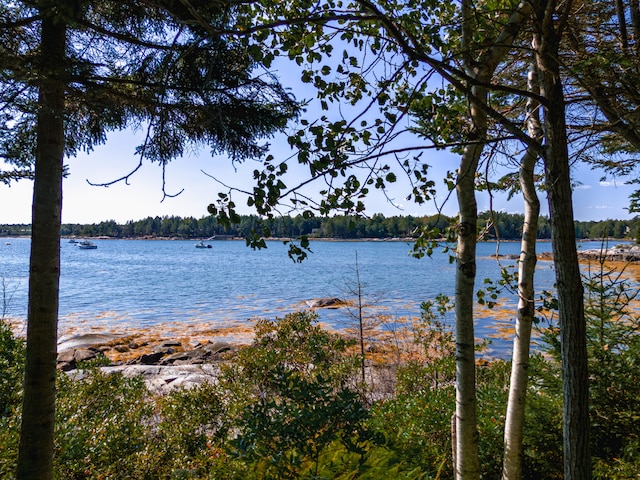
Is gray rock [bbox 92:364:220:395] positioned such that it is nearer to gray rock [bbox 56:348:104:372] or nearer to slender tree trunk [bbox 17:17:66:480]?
gray rock [bbox 56:348:104:372]

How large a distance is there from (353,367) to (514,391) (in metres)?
3.66

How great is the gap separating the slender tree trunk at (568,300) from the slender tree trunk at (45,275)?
311 cm

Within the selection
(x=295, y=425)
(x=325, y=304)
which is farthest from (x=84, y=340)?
(x=295, y=425)

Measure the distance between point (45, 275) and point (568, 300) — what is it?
3.36 m

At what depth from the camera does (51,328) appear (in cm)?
278

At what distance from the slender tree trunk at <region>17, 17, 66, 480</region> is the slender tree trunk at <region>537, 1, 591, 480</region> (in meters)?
3.11

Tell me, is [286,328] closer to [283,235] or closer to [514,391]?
[514,391]

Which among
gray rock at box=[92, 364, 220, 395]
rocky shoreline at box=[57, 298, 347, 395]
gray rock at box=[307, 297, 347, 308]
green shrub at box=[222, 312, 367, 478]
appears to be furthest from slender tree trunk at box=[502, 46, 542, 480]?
gray rock at box=[307, 297, 347, 308]

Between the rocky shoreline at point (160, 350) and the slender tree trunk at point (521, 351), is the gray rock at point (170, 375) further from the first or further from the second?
the slender tree trunk at point (521, 351)

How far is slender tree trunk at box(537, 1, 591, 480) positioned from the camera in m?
1.65

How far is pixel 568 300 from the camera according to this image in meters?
1.68

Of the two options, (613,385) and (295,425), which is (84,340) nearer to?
(295,425)

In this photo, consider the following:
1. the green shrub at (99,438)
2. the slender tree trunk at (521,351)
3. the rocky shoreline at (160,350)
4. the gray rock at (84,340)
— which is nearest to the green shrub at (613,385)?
the slender tree trunk at (521,351)

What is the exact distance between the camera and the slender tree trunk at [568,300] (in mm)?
1651
